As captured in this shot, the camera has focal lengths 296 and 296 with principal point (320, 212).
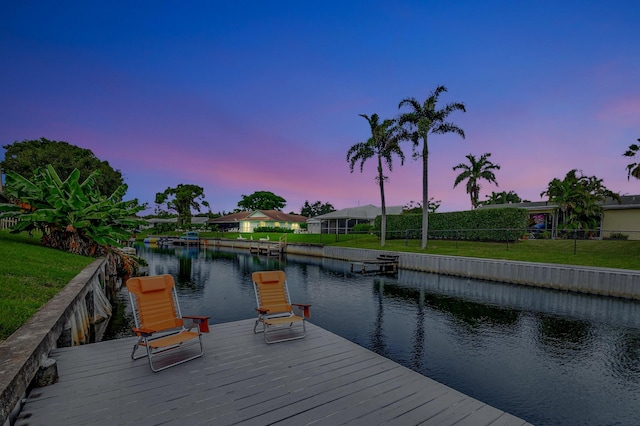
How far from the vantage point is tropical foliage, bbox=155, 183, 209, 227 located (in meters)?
69.6

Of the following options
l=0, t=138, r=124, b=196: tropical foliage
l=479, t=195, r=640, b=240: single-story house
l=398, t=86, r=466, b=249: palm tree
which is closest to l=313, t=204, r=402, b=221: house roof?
l=398, t=86, r=466, b=249: palm tree

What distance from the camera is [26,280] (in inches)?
273

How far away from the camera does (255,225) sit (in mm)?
65312

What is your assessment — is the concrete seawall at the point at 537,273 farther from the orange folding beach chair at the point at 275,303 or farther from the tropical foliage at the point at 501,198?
the tropical foliage at the point at 501,198

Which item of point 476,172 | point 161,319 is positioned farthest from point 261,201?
point 161,319

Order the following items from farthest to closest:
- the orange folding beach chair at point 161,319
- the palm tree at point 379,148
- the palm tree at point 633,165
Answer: the palm tree at point 379,148 → the palm tree at point 633,165 → the orange folding beach chair at point 161,319

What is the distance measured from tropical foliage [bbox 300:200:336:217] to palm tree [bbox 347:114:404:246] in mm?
64511

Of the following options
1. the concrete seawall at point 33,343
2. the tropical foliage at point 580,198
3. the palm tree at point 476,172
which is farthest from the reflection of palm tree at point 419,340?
the palm tree at point 476,172

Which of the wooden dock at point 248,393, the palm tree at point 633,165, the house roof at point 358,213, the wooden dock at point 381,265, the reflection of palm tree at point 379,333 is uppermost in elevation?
the palm tree at point 633,165

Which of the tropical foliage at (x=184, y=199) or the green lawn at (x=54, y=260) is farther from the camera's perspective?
the tropical foliage at (x=184, y=199)

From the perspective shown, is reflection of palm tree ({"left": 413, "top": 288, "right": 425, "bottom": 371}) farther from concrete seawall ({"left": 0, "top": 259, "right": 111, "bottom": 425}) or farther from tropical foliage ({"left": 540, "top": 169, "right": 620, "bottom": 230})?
tropical foliage ({"left": 540, "top": 169, "right": 620, "bottom": 230})

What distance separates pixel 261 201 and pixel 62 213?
77.2m

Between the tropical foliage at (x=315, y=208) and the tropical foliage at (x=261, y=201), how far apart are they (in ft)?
33.7

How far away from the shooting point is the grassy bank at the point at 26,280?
4742 millimetres
